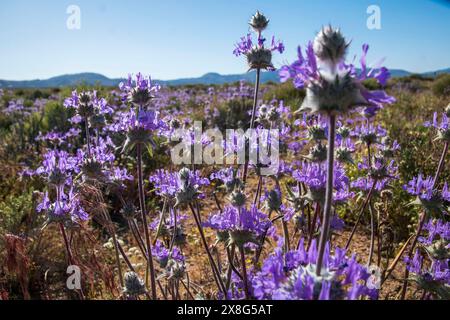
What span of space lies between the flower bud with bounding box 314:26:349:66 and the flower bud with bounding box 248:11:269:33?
84.0 inches

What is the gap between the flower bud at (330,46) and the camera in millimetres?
1127

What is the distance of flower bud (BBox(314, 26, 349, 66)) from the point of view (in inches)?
44.4

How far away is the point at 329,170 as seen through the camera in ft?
3.77

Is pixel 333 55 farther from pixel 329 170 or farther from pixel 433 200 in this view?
pixel 433 200

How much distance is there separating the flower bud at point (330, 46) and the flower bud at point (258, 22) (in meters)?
2.13

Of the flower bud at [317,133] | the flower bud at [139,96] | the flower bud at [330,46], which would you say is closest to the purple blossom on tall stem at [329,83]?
the flower bud at [330,46]

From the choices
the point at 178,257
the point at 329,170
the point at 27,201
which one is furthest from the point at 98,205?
the point at 27,201

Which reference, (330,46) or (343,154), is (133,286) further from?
(343,154)

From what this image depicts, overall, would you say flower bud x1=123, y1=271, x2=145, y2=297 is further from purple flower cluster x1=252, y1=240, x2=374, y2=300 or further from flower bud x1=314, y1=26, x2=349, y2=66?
flower bud x1=314, y1=26, x2=349, y2=66

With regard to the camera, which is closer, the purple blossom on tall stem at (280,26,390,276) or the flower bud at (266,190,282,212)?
the purple blossom on tall stem at (280,26,390,276)

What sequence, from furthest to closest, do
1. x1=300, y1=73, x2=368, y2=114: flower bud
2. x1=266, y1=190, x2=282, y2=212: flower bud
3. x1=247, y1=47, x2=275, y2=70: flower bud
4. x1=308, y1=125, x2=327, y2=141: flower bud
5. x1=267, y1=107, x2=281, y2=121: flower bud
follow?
x1=267, y1=107, x2=281, y2=121: flower bud → x1=247, y1=47, x2=275, y2=70: flower bud → x1=308, y1=125, x2=327, y2=141: flower bud → x1=266, y1=190, x2=282, y2=212: flower bud → x1=300, y1=73, x2=368, y2=114: flower bud

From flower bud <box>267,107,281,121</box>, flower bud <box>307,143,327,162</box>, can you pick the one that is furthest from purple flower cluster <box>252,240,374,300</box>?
flower bud <box>267,107,281,121</box>

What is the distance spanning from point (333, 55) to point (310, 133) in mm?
1716
